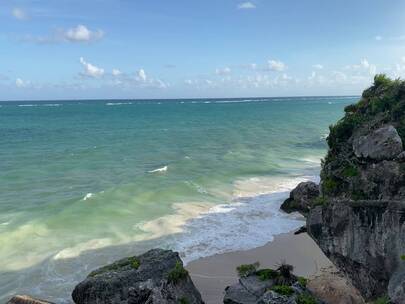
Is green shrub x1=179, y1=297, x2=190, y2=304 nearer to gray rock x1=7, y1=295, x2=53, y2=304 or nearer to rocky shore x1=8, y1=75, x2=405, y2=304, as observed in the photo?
rocky shore x1=8, y1=75, x2=405, y2=304

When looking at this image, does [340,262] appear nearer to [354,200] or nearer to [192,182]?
[354,200]

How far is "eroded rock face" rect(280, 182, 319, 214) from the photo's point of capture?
32.5 meters

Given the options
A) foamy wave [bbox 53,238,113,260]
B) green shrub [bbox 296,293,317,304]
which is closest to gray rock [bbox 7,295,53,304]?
foamy wave [bbox 53,238,113,260]

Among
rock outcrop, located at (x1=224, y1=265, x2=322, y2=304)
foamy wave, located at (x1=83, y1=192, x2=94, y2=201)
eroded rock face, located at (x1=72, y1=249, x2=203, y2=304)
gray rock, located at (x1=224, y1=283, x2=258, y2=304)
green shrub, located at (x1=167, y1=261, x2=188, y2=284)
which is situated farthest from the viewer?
foamy wave, located at (x1=83, y1=192, x2=94, y2=201)

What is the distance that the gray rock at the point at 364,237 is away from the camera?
48.3 ft

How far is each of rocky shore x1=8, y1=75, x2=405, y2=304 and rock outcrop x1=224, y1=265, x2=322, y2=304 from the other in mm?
38

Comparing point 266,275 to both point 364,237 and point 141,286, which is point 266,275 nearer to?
point 364,237

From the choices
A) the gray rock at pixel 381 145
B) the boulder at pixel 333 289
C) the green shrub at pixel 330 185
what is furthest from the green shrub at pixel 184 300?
the gray rock at pixel 381 145

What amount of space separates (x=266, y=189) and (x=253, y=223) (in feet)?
32.3

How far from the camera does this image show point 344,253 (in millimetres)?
16984

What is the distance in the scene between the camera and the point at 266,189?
40156mm

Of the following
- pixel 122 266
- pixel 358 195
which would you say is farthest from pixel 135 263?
pixel 358 195

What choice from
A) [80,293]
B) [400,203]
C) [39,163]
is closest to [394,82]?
[400,203]

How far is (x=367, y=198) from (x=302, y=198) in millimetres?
15165
